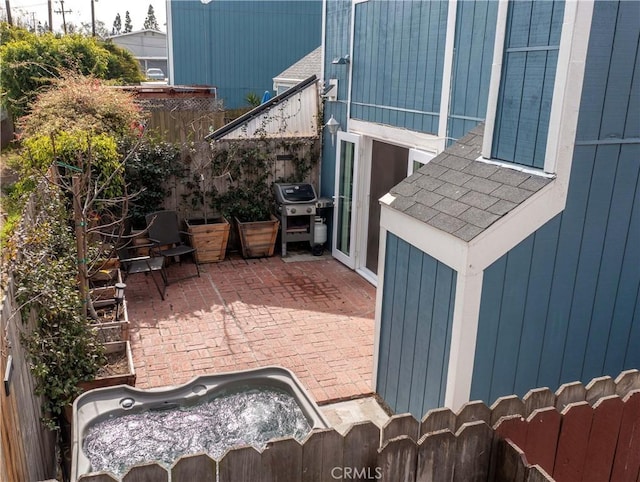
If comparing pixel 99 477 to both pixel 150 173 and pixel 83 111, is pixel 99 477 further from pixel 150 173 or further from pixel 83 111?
pixel 83 111

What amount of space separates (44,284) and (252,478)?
245 centimetres

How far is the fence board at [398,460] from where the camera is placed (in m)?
2.14

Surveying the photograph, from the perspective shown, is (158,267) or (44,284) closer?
(44,284)

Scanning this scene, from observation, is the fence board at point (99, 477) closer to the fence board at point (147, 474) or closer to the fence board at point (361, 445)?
the fence board at point (147, 474)

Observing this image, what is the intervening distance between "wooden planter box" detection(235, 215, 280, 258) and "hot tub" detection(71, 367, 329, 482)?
15.9ft

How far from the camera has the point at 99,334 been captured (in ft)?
16.3

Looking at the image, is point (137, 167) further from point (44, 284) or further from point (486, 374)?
point (486, 374)

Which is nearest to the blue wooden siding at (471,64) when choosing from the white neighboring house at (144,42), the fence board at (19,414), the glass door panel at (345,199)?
the glass door panel at (345,199)

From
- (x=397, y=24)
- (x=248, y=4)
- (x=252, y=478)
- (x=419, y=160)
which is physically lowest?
(x=252, y=478)

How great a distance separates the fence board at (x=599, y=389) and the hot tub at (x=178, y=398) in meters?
1.49

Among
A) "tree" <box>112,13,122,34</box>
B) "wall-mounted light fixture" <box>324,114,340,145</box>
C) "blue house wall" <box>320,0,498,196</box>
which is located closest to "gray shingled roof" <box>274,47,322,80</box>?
"blue house wall" <box>320,0,498,196</box>

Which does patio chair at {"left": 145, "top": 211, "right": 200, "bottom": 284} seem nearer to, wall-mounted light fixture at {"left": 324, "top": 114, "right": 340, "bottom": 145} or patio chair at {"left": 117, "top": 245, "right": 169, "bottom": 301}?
patio chair at {"left": 117, "top": 245, "right": 169, "bottom": 301}

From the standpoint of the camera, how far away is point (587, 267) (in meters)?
3.81

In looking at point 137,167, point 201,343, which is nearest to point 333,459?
point 201,343
